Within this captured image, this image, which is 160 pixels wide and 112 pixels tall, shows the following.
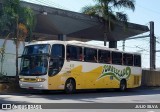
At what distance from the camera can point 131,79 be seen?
31.3 meters

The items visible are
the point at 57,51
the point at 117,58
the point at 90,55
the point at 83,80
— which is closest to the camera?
the point at 57,51

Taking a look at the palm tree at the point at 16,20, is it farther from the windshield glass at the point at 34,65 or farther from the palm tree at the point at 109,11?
the palm tree at the point at 109,11

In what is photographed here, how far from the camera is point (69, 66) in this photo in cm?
2355

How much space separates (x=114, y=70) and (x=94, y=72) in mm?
2831

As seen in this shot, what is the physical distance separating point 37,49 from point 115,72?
7892mm

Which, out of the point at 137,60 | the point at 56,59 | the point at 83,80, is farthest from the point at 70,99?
the point at 137,60

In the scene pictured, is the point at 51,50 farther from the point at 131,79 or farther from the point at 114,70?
the point at 131,79

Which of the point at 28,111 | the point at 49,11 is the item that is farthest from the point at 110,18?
the point at 28,111

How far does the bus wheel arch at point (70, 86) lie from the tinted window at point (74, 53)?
140cm

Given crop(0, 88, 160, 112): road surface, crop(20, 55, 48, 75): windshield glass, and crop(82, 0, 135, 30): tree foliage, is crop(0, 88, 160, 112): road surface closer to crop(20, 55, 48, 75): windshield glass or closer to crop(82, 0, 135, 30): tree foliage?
crop(20, 55, 48, 75): windshield glass

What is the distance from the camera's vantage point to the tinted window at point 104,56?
26.8 metres

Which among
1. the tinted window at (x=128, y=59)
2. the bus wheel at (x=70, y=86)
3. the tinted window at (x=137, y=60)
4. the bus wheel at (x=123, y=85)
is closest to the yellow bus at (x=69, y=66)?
the bus wheel at (x=70, y=86)

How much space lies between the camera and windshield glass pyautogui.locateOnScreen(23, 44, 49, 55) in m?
22.5

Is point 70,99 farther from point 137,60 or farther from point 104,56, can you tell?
point 137,60
